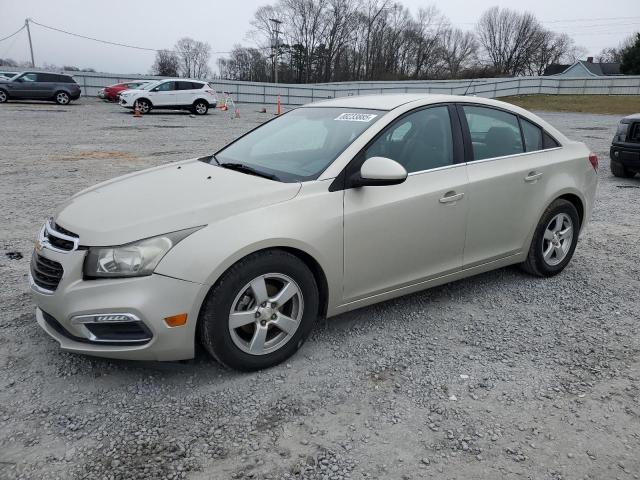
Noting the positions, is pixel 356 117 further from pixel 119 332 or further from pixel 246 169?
pixel 119 332

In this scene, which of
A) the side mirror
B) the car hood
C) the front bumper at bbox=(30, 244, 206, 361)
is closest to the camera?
the front bumper at bbox=(30, 244, 206, 361)

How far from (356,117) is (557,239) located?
2238 millimetres

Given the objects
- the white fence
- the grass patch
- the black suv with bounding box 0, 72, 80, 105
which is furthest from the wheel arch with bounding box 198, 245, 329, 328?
the white fence

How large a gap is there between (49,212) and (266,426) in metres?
5.13

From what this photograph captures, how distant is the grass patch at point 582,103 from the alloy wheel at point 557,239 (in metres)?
27.5

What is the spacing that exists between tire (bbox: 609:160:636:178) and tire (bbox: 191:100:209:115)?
770 inches

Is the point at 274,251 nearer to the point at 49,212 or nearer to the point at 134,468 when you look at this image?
the point at 134,468

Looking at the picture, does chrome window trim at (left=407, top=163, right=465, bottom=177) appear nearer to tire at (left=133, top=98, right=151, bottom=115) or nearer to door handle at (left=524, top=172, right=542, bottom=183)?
door handle at (left=524, top=172, right=542, bottom=183)

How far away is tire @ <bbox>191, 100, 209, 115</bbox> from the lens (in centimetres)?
2484

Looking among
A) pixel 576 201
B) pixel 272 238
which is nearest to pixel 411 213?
pixel 272 238

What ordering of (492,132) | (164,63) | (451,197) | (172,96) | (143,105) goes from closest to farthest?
(451,197) → (492,132) → (143,105) → (172,96) → (164,63)

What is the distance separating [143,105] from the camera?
78.0 feet

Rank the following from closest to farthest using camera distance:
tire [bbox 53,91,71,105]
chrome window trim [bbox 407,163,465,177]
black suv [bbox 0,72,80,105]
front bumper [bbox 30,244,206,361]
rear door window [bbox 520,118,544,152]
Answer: front bumper [bbox 30,244,206,361] → chrome window trim [bbox 407,163,465,177] → rear door window [bbox 520,118,544,152] → black suv [bbox 0,72,80,105] → tire [bbox 53,91,71,105]

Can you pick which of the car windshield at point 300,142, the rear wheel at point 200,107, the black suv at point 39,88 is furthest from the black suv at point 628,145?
the black suv at point 39,88
